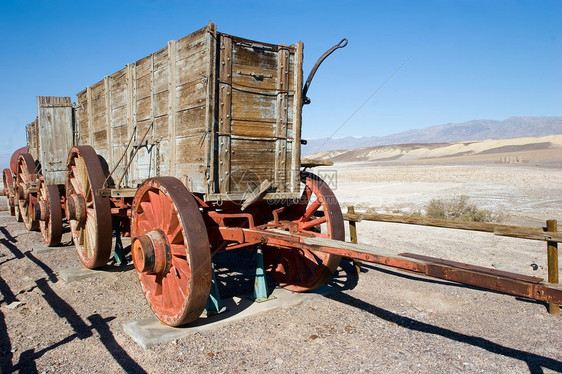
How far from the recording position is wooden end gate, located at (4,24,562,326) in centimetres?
368

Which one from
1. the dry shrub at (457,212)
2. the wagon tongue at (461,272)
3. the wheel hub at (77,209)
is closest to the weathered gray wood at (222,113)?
the wagon tongue at (461,272)

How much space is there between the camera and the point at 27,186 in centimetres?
848

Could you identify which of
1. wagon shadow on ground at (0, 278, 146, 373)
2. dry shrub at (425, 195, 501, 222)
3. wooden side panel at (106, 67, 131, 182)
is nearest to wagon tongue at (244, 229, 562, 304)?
wagon shadow on ground at (0, 278, 146, 373)

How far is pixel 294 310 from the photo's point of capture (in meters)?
4.70

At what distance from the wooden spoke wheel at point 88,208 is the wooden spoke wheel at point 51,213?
0.46 meters

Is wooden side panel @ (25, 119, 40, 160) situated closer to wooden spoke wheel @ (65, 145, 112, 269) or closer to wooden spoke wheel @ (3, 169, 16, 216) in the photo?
wooden spoke wheel @ (3, 169, 16, 216)

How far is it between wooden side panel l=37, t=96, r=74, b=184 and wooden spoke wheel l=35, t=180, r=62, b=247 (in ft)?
0.99

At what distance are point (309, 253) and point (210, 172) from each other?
1.83m

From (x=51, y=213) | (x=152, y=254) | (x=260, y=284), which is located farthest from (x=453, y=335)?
(x=51, y=213)

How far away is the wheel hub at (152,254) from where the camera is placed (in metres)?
3.81

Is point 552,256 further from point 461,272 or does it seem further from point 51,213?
point 51,213

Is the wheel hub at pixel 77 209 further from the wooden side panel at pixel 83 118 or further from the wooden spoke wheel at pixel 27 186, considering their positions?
the wooden spoke wheel at pixel 27 186

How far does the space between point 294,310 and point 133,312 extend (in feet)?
6.14

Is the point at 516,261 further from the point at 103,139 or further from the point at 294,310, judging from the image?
the point at 103,139
